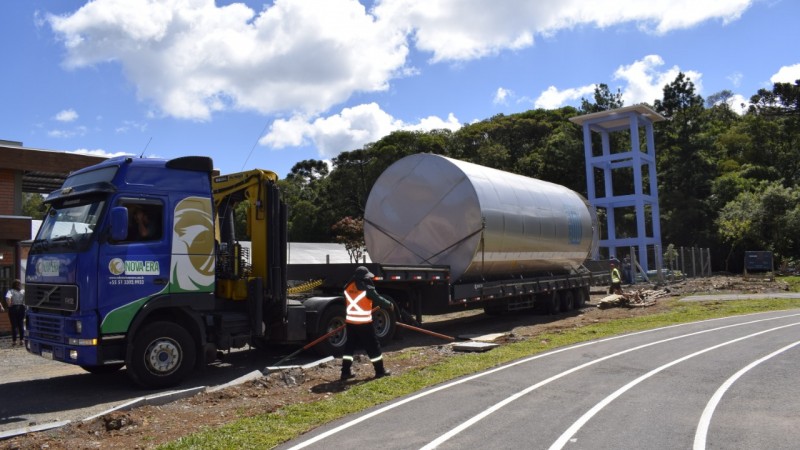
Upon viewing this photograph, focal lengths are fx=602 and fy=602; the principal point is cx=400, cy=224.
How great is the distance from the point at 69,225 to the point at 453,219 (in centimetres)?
809

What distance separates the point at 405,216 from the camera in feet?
48.5

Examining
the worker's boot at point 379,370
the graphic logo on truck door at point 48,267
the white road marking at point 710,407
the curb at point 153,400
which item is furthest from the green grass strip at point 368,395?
the graphic logo on truck door at point 48,267

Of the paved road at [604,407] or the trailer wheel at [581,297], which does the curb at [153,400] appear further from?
the trailer wheel at [581,297]

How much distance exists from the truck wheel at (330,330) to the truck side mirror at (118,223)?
3.98 m

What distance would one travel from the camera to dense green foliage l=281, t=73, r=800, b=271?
4253cm

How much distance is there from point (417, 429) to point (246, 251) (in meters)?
5.68

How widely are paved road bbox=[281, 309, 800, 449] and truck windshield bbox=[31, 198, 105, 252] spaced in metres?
4.60

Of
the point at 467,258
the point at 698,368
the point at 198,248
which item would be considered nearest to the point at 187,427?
the point at 198,248

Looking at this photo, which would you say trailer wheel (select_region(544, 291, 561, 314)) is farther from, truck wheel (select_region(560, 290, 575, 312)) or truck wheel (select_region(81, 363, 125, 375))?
truck wheel (select_region(81, 363, 125, 375))

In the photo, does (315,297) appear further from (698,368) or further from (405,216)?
(698,368)

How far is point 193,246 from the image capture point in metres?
9.32

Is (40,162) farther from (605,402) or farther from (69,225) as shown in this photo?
(605,402)

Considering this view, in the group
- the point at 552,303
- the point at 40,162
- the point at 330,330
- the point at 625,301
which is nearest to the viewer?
the point at 330,330

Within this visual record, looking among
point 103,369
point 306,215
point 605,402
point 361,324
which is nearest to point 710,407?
point 605,402
